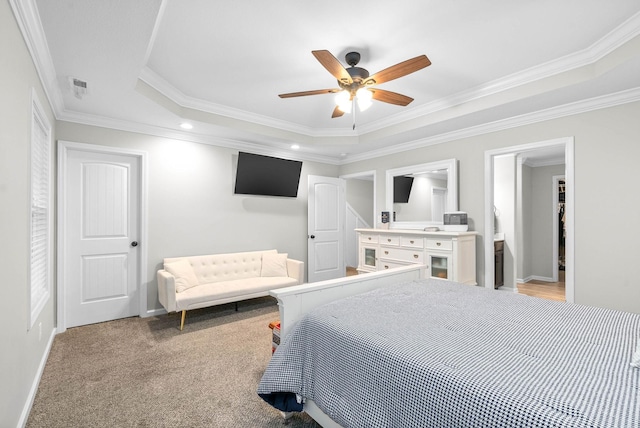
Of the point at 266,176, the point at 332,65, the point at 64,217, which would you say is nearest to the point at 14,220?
the point at 64,217

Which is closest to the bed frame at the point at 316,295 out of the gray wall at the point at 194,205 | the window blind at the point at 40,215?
the window blind at the point at 40,215

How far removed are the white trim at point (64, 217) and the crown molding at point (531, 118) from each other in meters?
3.48

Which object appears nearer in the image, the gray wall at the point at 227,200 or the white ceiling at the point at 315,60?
the gray wall at the point at 227,200

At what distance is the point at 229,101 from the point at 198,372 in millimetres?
2811

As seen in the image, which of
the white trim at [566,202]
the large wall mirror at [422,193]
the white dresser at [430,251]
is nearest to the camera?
the white trim at [566,202]

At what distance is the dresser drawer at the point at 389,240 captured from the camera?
4.24 m

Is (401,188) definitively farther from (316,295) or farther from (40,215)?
(40,215)

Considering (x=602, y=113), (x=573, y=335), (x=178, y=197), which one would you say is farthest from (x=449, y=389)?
(x=178, y=197)

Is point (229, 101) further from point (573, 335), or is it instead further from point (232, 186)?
point (573, 335)

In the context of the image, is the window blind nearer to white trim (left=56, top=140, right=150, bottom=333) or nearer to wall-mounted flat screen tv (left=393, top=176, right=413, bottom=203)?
white trim (left=56, top=140, right=150, bottom=333)

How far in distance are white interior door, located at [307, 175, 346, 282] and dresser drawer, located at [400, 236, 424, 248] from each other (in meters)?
1.56


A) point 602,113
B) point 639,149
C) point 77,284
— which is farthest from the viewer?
point 77,284

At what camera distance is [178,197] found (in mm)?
4051

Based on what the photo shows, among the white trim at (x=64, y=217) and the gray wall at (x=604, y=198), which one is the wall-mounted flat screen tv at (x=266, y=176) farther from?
the gray wall at (x=604, y=198)
